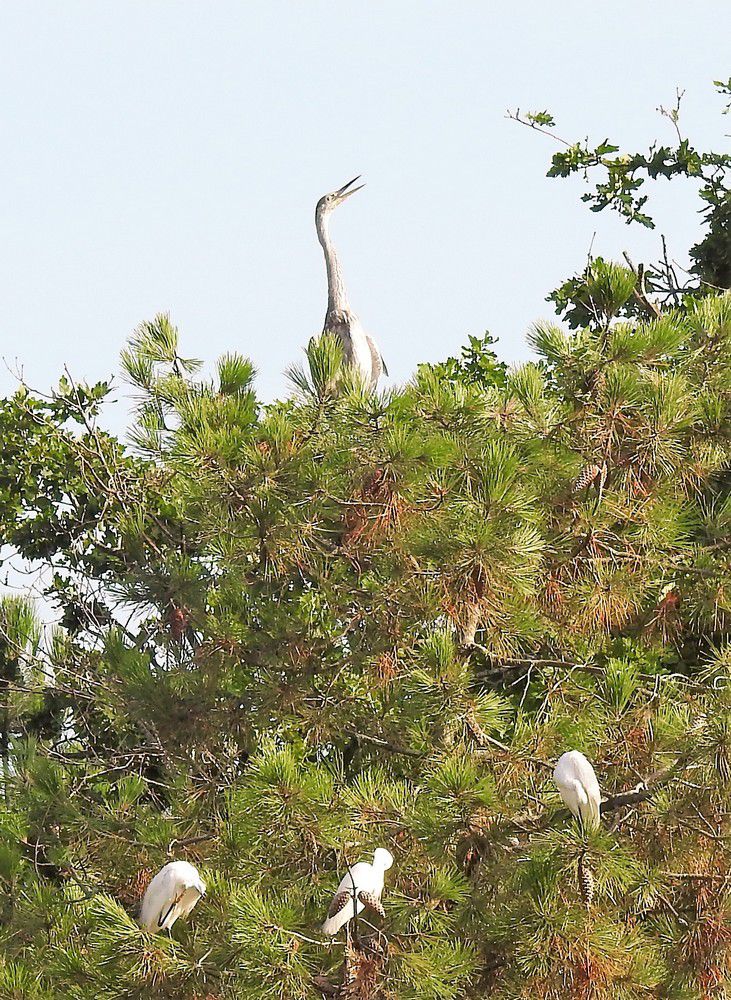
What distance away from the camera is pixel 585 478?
4289mm

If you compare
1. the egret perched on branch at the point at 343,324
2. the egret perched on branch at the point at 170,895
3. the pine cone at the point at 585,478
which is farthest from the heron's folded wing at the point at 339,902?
the egret perched on branch at the point at 343,324

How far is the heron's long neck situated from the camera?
5.69 meters

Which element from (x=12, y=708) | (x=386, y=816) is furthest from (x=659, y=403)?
(x=12, y=708)

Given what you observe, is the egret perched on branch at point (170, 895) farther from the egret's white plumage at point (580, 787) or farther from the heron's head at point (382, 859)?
the egret's white plumage at point (580, 787)

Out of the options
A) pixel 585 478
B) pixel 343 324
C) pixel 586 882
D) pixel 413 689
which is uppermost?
pixel 343 324

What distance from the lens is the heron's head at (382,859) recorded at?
348 centimetres

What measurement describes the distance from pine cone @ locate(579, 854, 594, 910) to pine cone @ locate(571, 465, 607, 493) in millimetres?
1319

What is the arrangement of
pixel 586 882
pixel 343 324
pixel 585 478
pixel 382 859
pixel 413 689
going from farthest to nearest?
pixel 343 324 → pixel 585 478 → pixel 413 689 → pixel 382 859 → pixel 586 882

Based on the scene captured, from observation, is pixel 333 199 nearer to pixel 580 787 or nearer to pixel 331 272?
pixel 331 272

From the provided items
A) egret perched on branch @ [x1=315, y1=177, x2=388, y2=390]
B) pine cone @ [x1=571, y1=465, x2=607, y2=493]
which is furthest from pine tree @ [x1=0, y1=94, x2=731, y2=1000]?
egret perched on branch @ [x1=315, y1=177, x2=388, y2=390]

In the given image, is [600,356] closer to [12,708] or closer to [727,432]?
[727,432]

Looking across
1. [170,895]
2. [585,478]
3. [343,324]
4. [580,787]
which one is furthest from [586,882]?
[343,324]

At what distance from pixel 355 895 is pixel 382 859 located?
22 cm

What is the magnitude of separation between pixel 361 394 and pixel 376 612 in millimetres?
694
